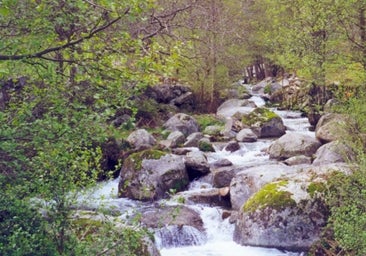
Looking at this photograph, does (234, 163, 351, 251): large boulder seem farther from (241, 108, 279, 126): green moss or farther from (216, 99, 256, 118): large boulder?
(216, 99, 256, 118): large boulder

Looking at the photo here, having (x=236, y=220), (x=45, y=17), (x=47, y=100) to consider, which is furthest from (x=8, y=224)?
(x=236, y=220)

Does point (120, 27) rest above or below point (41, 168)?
above

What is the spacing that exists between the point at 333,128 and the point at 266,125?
246 inches

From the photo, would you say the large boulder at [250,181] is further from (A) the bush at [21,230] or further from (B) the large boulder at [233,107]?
(B) the large boulder at [233,107]

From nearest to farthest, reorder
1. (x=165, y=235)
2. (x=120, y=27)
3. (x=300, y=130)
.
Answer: (x=120, y=27)
(x=165, y=235)
(x=300, y=130)

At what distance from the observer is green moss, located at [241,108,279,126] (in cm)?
1923

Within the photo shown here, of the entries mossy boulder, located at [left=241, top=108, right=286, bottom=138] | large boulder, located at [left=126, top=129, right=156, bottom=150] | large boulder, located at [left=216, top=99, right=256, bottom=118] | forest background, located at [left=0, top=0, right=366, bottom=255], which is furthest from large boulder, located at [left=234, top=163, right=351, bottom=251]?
large boulder, located at [left=216, top=99, right=256, bottom=118]

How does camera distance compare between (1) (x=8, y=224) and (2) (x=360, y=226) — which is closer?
(1) (x=8, y=224)

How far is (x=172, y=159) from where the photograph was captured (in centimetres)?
1293

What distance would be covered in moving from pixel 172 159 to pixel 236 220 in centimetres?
353

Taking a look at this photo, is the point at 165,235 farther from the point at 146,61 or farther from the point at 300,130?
the point at 300,130

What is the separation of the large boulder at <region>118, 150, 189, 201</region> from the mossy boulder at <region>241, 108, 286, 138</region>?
6666 millimetres

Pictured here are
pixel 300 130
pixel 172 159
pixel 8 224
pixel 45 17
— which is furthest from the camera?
pixel 300 130

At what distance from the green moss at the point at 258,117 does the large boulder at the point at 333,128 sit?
251cm
